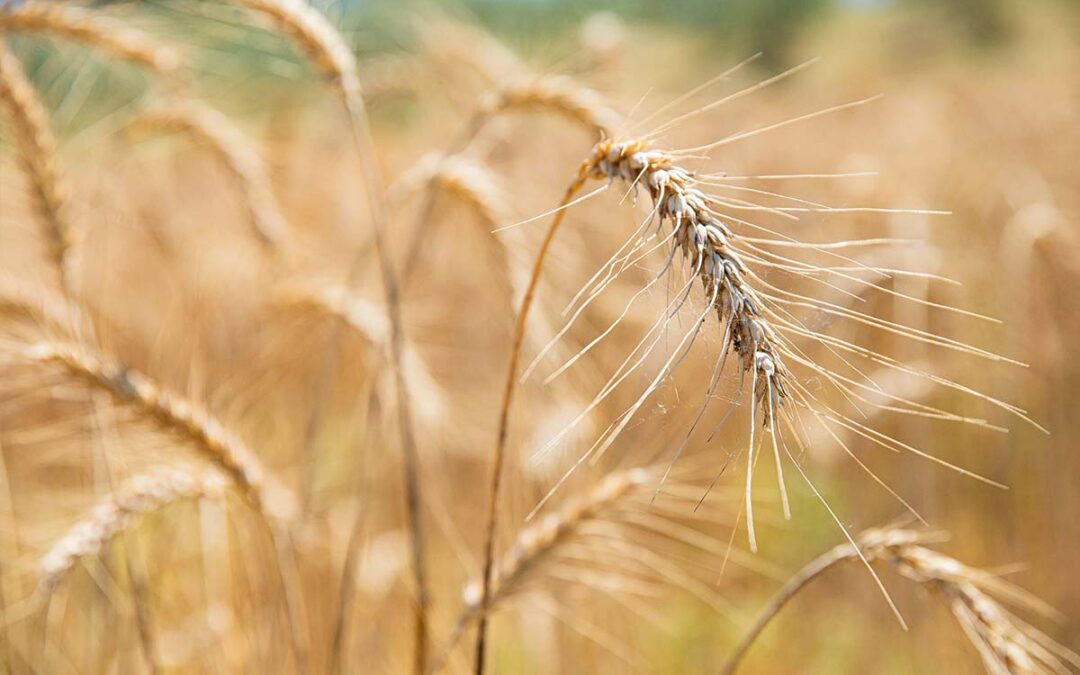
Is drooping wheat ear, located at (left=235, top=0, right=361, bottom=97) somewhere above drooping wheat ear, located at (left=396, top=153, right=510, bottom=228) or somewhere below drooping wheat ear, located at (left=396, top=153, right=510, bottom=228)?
above

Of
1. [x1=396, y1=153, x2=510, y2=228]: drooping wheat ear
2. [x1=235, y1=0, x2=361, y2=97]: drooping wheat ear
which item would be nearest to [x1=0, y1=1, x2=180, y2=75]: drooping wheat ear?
[x1=235, y1=0, x2=361, y2=97]: drooping wheat ear

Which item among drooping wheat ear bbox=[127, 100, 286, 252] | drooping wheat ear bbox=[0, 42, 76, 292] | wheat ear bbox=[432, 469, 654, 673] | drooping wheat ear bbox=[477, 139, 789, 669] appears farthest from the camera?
drooping wheat ear bbox=[127, 100, 286, 252]

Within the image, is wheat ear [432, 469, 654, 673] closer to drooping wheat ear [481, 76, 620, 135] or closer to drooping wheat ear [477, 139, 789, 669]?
drooping wheat ear [477, 139, 789, 669]

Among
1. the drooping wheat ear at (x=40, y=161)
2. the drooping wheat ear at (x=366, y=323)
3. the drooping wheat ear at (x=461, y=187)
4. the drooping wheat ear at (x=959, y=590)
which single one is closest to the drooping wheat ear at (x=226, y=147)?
the drooping wheat ear at (x=366, y=323)

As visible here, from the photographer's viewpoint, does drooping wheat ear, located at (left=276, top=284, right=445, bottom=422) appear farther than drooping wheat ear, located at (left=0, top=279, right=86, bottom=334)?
Yes

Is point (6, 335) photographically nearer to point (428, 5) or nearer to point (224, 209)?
point (428, 5)

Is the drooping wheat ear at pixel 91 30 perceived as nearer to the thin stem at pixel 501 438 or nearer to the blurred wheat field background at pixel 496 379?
the blurred wheat field background at pixel 496 379

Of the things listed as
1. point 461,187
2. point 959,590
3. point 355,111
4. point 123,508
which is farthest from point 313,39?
point 959,590
